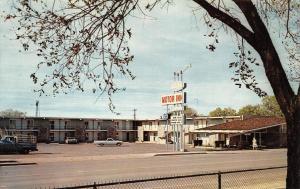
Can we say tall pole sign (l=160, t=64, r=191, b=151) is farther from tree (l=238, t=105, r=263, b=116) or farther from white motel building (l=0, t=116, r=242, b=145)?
tree (l=238, t=105, r=263, b=116)

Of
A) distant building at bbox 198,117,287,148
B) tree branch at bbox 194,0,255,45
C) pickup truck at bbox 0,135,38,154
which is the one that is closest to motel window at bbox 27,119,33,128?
distant building at bbox 198,117,287,148

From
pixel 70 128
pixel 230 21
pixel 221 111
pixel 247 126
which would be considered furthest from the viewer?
pixel 221 111

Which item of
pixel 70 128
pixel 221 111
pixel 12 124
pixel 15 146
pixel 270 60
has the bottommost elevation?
pixel 15 146

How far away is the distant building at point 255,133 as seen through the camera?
69000mm

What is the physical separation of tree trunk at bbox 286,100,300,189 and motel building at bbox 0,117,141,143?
8882 centimetres

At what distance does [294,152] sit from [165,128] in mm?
94566

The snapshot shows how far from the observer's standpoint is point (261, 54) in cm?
966

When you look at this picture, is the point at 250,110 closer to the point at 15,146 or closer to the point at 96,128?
the point at 96,128

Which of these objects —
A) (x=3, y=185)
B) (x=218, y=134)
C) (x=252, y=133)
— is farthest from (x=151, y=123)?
(x=3, y=185)

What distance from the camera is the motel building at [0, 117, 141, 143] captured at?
100 m

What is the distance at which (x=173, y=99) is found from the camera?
60.8 m

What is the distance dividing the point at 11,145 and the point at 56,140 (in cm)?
5557

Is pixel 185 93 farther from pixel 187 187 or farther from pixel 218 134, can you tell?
pixel 187 187

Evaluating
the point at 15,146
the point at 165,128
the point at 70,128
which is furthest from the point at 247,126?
the point at 70,128
